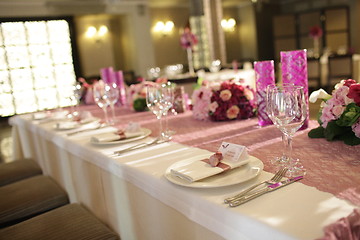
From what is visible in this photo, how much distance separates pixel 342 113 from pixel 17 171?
2.08 meters

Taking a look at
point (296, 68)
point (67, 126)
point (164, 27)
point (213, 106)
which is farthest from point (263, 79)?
point (164, 27)

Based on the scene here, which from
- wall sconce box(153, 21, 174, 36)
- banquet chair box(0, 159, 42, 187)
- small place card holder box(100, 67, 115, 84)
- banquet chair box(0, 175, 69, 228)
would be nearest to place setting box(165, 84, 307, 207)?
banquet chair box(0, 175, 69, 228)

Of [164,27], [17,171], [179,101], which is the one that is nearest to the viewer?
[179,101]

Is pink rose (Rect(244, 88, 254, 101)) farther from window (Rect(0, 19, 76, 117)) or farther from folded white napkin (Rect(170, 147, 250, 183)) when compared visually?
window (Rect(0, 19, 76, 117))

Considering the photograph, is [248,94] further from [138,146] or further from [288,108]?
[288,108]

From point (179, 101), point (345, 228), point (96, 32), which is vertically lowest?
point (345, 228)

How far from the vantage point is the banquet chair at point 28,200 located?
1818 millimetres

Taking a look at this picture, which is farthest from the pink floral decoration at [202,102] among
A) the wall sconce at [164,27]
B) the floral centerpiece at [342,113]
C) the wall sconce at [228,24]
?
the wall sconce at [228,24]

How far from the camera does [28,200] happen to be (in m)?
1.90

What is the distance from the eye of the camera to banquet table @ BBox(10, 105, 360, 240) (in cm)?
78

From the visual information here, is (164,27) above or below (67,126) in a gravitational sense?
above

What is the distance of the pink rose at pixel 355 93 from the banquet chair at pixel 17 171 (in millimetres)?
2060

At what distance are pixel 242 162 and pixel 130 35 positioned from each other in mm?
9041

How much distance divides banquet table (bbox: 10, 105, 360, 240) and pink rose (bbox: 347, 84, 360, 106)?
152 mm
